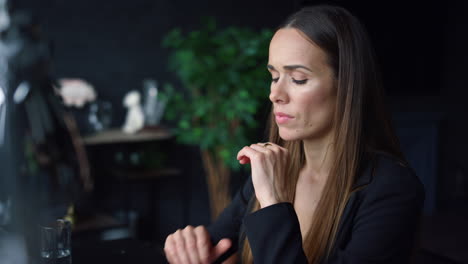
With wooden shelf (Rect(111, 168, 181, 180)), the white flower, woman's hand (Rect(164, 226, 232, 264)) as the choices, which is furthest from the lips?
the white flower

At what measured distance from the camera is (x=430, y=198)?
17.4 ft

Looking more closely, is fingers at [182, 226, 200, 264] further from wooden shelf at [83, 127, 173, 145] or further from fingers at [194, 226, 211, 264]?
wooden shelf at [83, 127, 173, 145]

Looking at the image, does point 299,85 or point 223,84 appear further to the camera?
point 223,84

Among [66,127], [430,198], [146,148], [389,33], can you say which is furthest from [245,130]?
[66,127]

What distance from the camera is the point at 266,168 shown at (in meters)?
1.16

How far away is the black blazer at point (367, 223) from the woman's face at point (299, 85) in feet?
0.56

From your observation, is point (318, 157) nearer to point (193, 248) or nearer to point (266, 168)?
point (266, 168)

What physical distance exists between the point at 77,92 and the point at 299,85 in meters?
2.66

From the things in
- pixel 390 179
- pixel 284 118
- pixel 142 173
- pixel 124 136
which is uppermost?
pixel 284 118

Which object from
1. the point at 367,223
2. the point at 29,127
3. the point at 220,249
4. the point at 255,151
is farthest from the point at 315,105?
the point at 29,127

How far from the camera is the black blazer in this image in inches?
42.4

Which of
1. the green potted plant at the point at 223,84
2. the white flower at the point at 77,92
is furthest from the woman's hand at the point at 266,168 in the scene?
the white flower at the point at 77,92

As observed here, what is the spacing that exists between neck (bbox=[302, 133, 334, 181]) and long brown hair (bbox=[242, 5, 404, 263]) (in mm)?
62

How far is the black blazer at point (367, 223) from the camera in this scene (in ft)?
3.53
